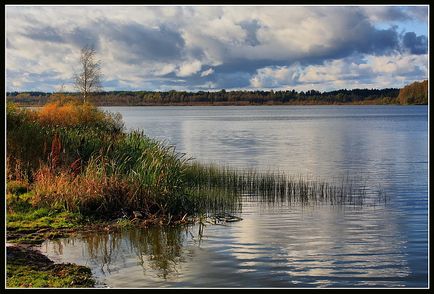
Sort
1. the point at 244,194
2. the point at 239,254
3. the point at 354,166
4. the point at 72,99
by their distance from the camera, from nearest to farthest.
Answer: the point at 239,254 → the point at 244,194 → the point at 354,166 → the point at 72,99

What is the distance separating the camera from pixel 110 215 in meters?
14.5

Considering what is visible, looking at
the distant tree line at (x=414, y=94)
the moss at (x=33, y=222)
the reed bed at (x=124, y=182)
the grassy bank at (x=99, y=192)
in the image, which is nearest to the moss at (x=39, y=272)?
the grassy bank at (x=99, y=192)

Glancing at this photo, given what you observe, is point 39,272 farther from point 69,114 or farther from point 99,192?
point 69,114

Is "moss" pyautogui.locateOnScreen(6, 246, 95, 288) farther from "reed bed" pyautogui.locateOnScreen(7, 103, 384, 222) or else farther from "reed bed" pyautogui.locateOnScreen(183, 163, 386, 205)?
"reed bed" pyautogui.locateOnScreen(183, 163, 386, 205)

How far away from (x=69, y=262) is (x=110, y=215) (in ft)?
12.1

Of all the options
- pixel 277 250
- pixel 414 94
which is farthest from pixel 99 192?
pixel 414 94

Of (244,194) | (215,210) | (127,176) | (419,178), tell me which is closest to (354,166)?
(419,178)

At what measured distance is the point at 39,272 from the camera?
380 inches

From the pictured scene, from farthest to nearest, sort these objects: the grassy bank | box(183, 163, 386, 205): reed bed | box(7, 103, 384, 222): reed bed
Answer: box(183, 163, 386, 205): reed bed
box(7, 103, 384, 222): reed bed
the grassy bank

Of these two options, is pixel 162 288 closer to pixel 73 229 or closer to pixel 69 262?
pixel 69 262

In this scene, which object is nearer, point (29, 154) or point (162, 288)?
point (162, 288)

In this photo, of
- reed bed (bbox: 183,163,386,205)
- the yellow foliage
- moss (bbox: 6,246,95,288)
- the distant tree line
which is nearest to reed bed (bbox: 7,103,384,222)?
reed bed (bbox: 183,163,386,205)

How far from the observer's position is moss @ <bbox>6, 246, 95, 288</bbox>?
29.8ft

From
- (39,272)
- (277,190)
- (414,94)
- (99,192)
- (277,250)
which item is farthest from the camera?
(414,94)
